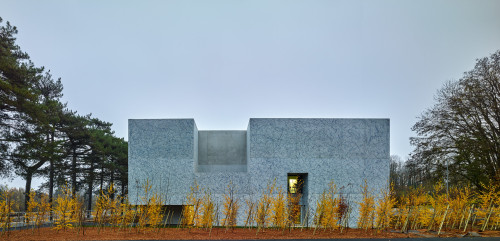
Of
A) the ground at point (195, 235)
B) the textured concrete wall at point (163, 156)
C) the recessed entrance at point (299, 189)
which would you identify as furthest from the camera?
the recessed entrance at point (299, 189)

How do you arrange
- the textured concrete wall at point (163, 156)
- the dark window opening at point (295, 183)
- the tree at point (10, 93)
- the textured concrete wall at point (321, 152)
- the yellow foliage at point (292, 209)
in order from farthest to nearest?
the dark window opening at point (295, 183) → the tree at point (10, 93) → the textured concrete wall at point (321, 152) → the textured concrete wall at point (163, 156) → the yellow foliage at point (292, 209)

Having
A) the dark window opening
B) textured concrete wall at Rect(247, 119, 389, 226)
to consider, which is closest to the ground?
textured concrete wall at Rect(247, 119, 389, 226)

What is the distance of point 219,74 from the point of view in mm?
60094

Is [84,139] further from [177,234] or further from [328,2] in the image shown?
[328,2]

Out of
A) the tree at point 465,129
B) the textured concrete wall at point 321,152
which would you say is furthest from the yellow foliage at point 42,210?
the tree at point 465,129

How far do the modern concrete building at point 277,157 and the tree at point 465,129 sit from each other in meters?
7.03

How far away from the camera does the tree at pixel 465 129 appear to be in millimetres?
19484

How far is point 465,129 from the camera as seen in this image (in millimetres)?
20469

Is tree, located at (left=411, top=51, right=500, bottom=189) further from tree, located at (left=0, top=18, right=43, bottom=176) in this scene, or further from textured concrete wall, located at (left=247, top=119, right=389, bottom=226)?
tree, located at (left=0, top=18, right=43, bottom=176)

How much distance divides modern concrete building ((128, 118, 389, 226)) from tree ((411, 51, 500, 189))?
23.1ft

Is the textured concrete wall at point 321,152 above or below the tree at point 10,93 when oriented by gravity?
below

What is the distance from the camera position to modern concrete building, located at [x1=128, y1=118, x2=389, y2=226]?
52.7ft

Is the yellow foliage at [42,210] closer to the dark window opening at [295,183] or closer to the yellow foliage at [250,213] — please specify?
the yellow foliage at [250,213]

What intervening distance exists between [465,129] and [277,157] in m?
12.4
